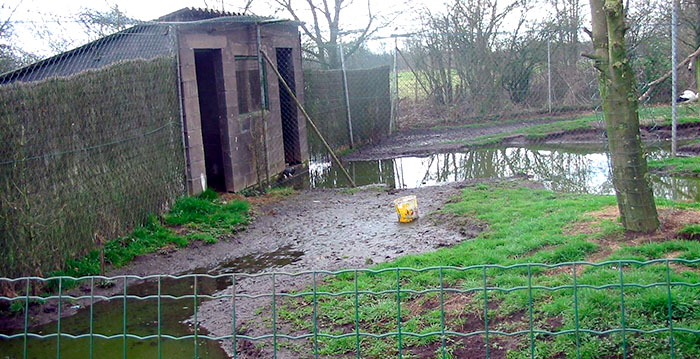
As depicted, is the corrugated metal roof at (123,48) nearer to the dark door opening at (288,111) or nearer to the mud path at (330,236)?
the mud path at (330,236)

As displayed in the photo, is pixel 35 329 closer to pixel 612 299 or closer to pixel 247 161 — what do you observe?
pixel 612 299

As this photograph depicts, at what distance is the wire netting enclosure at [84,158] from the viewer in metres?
7.11

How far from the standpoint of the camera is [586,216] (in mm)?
7980

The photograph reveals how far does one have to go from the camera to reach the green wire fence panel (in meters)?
4.59

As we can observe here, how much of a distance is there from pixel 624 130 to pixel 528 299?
7.52 feet

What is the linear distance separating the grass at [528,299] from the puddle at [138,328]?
2.94 feet

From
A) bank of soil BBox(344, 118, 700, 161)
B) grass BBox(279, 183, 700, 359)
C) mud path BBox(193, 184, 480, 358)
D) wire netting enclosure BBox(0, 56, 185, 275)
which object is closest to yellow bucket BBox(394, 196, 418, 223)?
mud path BBox(193, 184, 480, 358)

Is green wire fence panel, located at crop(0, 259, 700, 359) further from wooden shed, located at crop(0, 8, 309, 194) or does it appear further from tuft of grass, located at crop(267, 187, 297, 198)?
tuft of grass, located at crop(267, 187, 297, 198)

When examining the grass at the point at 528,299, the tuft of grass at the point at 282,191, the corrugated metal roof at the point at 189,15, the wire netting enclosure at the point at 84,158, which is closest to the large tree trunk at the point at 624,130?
the grass at the point at 528,299

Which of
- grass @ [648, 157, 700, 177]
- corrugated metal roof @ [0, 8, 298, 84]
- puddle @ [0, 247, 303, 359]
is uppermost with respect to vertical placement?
corrugated metal roof @ [0, 8, 298, 84]

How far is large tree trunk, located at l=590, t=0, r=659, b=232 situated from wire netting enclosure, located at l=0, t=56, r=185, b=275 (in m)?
5.61

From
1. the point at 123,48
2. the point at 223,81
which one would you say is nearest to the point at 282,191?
the point at 223,81

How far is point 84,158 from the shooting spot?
27.2 ft

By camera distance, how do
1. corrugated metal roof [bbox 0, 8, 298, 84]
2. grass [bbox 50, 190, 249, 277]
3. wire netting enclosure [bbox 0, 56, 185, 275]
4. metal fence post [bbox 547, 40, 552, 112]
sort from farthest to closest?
metal fence post [bbox 547, 40, 552, 112] < corrugated metal roof [bbox 0, 8, 298, 84] < grass [bbox 50, 190, 249, 277] < wire netting enclosure [bbox 0, 56, 185, 275]
